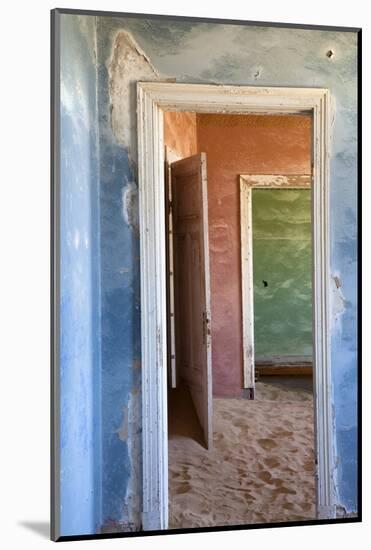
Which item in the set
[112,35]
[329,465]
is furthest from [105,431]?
[112,35]

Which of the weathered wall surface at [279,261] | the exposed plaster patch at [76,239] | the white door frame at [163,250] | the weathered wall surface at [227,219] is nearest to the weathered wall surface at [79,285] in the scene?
the exposed plaster patch at [76,239]

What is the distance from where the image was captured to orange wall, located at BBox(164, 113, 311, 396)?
6047 mm

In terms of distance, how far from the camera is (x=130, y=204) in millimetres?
2947

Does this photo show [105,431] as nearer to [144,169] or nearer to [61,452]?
[61,452]

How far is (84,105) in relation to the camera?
2.70m

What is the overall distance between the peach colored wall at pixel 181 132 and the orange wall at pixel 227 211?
0.05m

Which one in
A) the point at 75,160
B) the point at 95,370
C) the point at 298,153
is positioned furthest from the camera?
the point at 298,153

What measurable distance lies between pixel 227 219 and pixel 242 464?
108 inches

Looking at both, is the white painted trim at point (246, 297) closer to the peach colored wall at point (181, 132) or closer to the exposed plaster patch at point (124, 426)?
the peach colored wall at point (181, 132)

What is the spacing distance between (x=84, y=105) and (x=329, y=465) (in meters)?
2.30

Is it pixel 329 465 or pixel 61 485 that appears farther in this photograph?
pixel 329 465

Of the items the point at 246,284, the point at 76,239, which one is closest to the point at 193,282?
the point at 246,284

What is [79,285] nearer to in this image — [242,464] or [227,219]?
[242,464]
